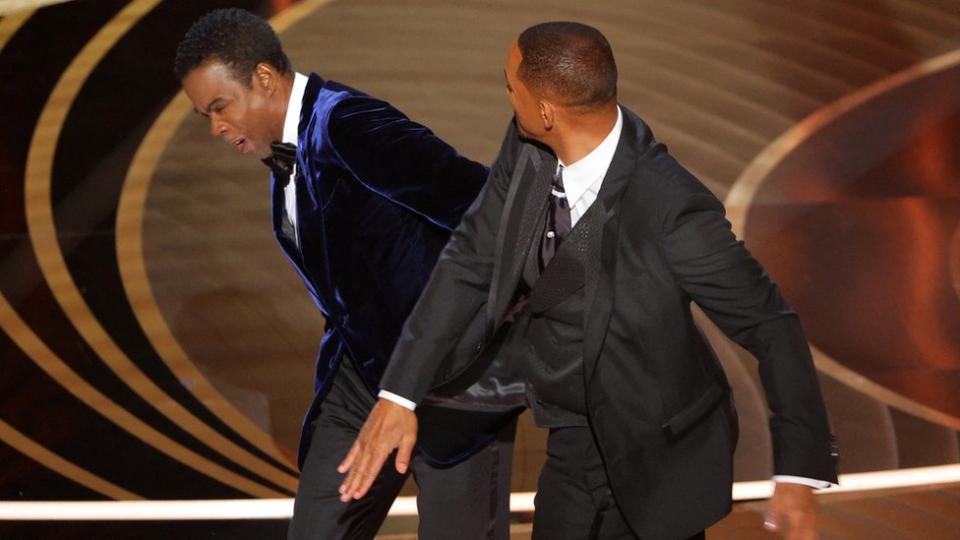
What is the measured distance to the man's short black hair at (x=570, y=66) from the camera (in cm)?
180

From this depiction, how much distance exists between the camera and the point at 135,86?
6.09 m

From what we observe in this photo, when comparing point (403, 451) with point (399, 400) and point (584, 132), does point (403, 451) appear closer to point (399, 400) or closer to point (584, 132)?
point (399, 400)

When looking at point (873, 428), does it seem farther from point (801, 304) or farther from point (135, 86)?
point (135, 86)

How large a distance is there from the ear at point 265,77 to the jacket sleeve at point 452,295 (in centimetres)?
59

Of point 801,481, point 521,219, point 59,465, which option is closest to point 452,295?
point 521,219

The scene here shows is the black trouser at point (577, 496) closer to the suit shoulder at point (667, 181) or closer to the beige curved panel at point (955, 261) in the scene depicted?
the suit shoulder at point (667, 181)

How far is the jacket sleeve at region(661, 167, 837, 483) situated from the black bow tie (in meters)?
0.86

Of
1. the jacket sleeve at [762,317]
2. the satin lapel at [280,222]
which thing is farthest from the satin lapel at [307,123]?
the jacket sleeve at [762,317]

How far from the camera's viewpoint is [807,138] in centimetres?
562

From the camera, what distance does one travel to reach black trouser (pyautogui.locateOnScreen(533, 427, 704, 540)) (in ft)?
6.25

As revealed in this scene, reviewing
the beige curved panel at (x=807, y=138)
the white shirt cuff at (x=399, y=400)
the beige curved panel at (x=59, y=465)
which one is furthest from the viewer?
the beige curved panel at (x=807, y=138)

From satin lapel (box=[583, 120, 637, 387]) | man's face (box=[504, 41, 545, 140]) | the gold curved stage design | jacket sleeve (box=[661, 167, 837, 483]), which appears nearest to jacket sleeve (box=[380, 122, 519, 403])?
man's face (box=[504, 41, 545, 140])

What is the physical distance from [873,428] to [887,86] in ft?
9.15

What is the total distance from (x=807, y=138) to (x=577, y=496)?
4044mm
